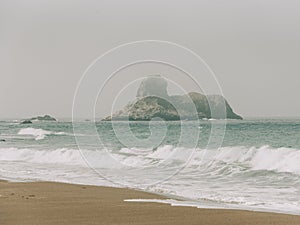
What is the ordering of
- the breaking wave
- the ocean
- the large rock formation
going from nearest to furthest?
the ocean, the large rock formation, the breaking wave

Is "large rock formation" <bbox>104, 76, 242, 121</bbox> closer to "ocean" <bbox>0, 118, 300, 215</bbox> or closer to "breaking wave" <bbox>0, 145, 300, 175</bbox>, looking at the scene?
"ocean" <bbox>0, 118, 300, 215</bbox>

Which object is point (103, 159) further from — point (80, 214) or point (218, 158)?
point (80, 214)

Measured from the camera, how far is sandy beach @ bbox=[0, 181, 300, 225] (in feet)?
22.1

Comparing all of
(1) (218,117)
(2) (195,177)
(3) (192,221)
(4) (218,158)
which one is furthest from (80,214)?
(1) (218,117)

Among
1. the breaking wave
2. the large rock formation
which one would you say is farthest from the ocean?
the large rock formation

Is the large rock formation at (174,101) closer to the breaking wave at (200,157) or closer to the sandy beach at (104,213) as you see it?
the breaking wave at (200,157)

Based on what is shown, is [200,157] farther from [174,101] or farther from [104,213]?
[104,213]

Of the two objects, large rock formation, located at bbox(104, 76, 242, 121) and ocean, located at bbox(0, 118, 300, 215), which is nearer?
ocean, located at bbox(0, 118, 300, 215)

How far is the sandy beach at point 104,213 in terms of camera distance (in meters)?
6.74

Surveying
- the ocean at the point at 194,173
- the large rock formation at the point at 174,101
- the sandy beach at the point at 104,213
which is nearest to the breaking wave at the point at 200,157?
the ocean at the point at 194,173

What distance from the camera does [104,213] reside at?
7.29 meters

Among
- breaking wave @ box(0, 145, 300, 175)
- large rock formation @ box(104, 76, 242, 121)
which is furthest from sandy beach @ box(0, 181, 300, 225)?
breaking wave @ box(0, 145, 300, 175)

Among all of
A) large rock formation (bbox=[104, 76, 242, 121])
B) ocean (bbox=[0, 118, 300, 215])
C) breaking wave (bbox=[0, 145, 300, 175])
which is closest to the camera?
ocean (bbox=[0, 118, 300, 215])

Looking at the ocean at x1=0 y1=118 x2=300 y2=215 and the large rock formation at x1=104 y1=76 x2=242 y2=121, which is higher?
the large rock formation at x1=104 y1=76 x2=242 y2=121
